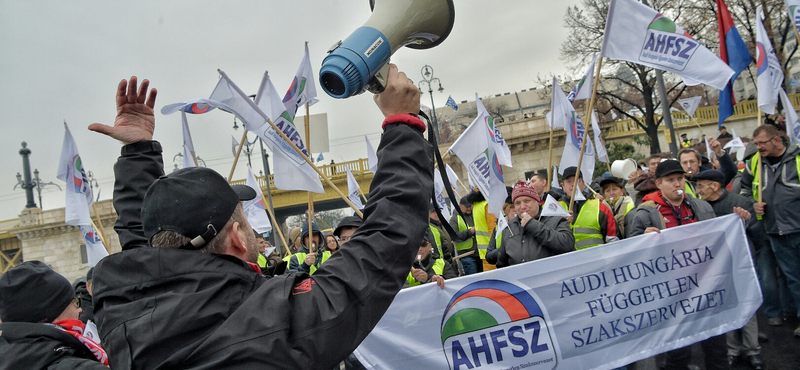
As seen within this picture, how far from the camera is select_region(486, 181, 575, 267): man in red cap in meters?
4.47

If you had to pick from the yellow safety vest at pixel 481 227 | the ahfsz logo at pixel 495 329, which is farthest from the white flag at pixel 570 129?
the ahfsz logo at pixel 495 329

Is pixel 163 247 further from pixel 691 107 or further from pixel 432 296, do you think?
pixel 691 107

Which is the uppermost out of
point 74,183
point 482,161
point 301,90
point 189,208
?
point 301,90

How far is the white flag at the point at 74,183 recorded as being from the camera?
6016 millimetres

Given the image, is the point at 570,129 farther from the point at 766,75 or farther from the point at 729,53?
the point at 766,75

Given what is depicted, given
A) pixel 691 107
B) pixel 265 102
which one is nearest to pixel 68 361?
pixel 265 102

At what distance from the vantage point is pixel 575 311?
4145mm

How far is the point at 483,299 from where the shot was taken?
4.13m

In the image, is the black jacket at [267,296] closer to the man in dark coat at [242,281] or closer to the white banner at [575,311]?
the man in dark coat at [242,281]

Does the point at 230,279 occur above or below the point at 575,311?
above

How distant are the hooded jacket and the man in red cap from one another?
61 cm

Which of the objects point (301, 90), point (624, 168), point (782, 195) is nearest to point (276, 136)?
point (301, 90)

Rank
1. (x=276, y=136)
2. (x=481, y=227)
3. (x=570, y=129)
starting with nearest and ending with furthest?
1. (x=276, y=136)
2. (x=570, y=129)
3. (x=481, y=227)

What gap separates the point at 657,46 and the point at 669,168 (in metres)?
1.18
